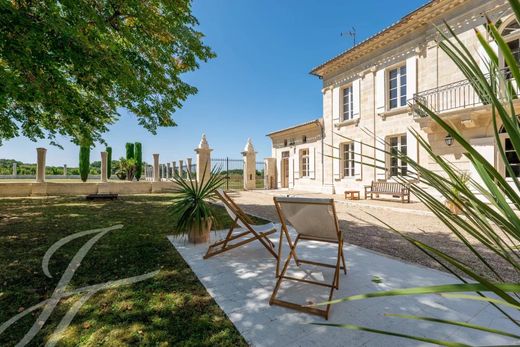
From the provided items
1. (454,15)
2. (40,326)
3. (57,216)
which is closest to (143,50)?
(57,216)

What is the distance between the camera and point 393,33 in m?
11.3

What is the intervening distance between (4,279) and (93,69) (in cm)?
426

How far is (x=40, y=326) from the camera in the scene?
2.31 meters

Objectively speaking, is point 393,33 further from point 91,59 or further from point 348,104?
point 91,59

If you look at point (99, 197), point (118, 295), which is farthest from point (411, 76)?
point (99, 197)

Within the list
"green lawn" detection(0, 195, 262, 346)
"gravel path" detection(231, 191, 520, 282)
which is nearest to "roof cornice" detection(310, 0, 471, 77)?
"gravel path" detection(231, 191, 520, 282)

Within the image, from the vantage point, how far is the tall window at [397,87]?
11383 millimetres

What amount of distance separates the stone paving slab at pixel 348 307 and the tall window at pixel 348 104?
448 inches

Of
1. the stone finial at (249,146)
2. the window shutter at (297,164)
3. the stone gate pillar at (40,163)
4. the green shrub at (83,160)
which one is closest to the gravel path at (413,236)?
the window shutter at (297,164)

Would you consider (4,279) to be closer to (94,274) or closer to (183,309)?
(94,274)

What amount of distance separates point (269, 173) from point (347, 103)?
295 inches

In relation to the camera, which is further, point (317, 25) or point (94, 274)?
point (317, 25)

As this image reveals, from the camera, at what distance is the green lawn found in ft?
7.12

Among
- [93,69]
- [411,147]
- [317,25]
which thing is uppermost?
[317,25]
